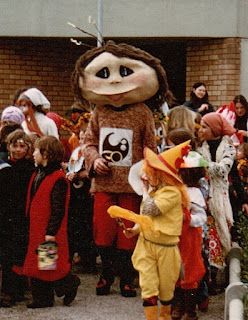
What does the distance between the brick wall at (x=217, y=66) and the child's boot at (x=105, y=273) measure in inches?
260

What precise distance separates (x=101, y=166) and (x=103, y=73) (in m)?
0.87

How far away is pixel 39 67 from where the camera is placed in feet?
50.3

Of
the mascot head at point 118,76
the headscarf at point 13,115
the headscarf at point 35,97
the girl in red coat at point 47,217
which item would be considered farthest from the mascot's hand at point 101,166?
the headscarf at point 35,97

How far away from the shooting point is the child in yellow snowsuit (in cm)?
623

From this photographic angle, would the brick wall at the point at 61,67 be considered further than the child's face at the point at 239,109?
Yes

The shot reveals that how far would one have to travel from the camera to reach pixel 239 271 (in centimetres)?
768

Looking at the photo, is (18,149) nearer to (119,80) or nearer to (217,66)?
(119,80)

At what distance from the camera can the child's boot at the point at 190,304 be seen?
6.84 meters

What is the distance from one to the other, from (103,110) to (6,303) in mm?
1945

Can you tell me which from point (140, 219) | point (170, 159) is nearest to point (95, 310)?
point (140, 219)

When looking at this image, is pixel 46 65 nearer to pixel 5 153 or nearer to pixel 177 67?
pixel 177 67

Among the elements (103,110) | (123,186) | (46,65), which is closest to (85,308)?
(123,186)

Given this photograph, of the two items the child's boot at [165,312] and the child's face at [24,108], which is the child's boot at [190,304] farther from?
the child's face at [24,108]
